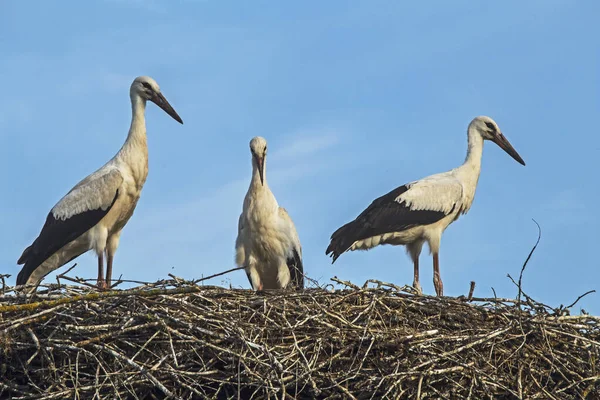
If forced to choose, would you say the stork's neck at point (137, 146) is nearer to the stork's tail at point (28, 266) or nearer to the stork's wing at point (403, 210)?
the stork's tail at point (28, 266)

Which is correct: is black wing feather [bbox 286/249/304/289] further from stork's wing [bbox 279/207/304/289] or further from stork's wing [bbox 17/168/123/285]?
stork's wing [bbox 17/168/123/285]

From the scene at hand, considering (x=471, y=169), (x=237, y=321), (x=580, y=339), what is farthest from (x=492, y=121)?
(x=237, y=321)

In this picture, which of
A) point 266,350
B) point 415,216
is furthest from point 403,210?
point 266,350

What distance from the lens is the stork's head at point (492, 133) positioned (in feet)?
36.5

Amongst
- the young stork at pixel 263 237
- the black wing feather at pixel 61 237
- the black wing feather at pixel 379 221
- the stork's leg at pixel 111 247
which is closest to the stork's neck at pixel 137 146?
the black wing feather at pixel 61 237

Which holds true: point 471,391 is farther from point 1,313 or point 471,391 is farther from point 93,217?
point 93,217

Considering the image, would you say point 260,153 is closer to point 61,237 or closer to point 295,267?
point 295,267

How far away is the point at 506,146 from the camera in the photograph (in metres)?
11.2

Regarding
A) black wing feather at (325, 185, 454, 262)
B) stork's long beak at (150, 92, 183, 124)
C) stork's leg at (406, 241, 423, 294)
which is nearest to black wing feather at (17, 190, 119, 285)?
stork's long beak at (150, 92, 183, 124)

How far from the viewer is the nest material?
6117 millimetres

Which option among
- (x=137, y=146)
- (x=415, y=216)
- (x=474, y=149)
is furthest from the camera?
(x=474, y=149)

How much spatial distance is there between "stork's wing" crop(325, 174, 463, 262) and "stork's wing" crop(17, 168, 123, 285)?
200 centimetres

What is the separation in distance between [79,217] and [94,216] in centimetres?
13

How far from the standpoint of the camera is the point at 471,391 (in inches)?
247
